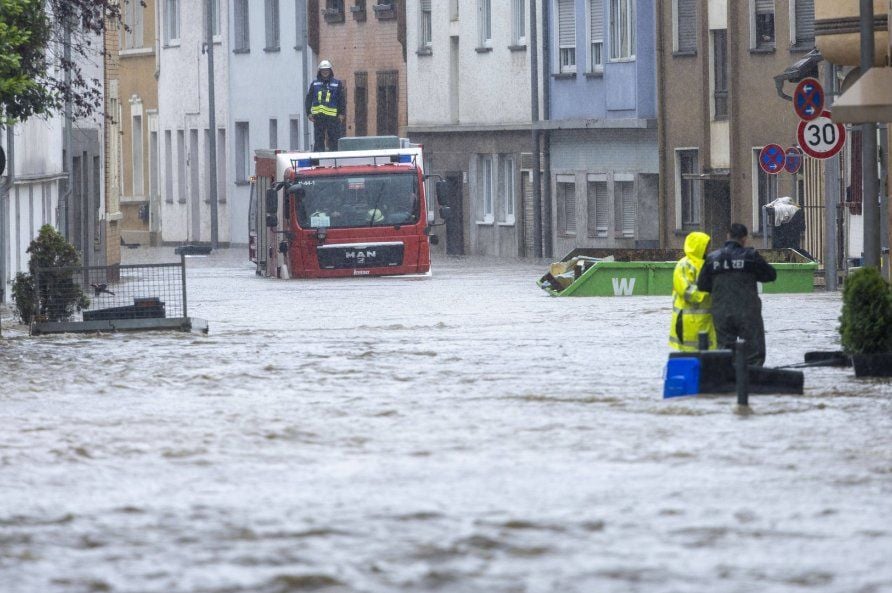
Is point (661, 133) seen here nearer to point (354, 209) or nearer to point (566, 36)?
point (566, 36)

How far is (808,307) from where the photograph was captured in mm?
29719

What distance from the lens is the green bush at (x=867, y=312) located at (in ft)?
60.8

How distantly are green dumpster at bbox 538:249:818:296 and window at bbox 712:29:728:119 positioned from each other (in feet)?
48.9

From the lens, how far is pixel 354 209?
44125 millimetres

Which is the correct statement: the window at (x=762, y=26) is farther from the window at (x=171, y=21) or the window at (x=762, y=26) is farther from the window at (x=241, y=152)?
the window at (x=171, y=21)

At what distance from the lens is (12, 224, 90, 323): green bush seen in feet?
84.8

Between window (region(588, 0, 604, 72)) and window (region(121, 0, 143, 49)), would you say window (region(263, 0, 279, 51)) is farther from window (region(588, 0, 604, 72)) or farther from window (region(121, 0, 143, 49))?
window (region(588, 0, 604, 72))

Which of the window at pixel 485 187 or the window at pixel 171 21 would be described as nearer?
the window at pixel 485 187

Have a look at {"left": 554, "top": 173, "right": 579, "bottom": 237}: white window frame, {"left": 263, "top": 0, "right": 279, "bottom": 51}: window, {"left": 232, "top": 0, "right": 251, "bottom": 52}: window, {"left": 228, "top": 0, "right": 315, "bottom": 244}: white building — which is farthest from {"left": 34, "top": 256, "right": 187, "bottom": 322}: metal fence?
{"left": 232, "top": 0, "right": 251, "bottom": 52}: window

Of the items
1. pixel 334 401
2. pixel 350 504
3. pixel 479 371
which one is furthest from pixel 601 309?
pixel 350 504

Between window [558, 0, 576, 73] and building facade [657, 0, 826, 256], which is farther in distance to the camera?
window [558, 0, 576, 73]

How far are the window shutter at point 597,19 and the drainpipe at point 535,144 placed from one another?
9.38 feet

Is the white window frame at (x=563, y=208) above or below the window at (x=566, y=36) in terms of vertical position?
below

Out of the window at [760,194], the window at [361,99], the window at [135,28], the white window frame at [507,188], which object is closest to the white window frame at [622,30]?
the white window frame at [507,188]
